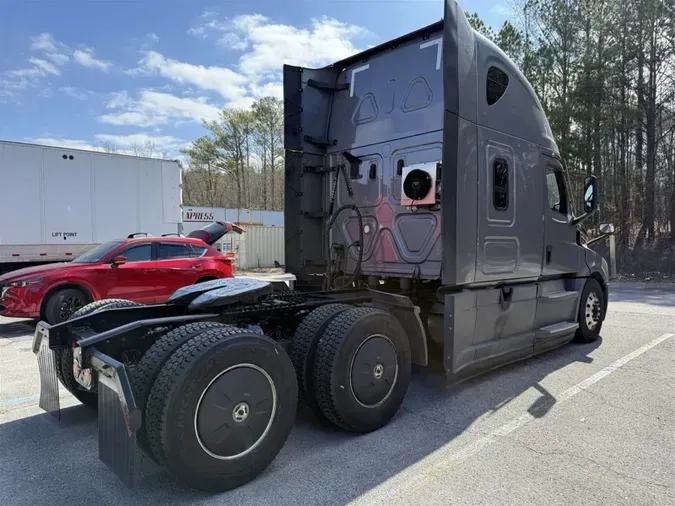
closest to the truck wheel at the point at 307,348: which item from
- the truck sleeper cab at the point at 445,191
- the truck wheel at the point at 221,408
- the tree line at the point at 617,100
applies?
the truck wheel at the point at 221,408

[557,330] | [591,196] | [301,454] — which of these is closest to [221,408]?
[301,454]

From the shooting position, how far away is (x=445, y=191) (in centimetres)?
404

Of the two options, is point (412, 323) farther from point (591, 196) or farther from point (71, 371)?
point (591, 196)

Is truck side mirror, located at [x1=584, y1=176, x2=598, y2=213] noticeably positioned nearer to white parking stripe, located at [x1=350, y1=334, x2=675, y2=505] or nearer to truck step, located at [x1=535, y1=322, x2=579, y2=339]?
truck step, located at [x1=535, y1=322, x2=579, y2=339]

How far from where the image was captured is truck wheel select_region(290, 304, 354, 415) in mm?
3438

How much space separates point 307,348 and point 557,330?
367 cm

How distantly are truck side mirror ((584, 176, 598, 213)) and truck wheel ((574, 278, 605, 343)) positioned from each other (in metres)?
1.16

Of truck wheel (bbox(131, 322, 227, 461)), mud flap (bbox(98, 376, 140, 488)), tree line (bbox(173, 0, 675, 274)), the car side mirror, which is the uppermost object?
tree line (bbox(173, 0, 675, 274))

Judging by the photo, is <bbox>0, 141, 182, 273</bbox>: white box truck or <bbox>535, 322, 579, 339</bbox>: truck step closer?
<bbox>535, 322, 579, 339</bbox>: truck step

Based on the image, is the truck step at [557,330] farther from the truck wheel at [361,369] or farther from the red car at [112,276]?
the red car at [112,276]

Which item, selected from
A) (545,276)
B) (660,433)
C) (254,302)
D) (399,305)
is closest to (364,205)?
(399,305)

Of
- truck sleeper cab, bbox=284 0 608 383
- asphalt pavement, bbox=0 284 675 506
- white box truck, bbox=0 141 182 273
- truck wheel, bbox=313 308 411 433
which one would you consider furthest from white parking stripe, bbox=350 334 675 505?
Result: white box truck, bbox=0 141 182 273

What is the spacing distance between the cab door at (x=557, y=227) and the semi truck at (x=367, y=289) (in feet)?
0.12

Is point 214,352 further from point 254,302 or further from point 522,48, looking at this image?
point 522,48
